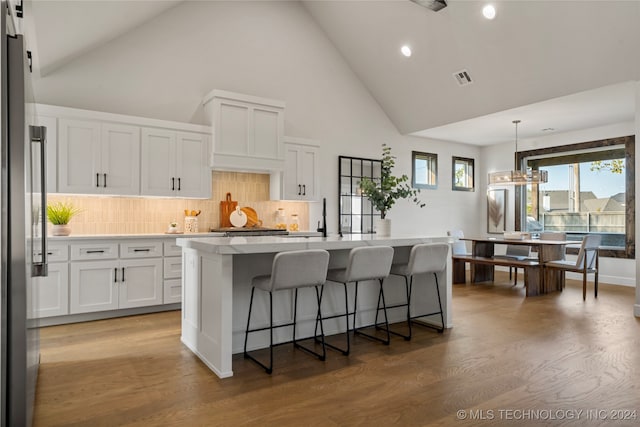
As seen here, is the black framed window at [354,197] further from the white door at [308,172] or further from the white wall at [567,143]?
the white wall at [567,143]

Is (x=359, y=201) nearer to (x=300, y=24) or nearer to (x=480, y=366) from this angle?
(x=300, y=24)

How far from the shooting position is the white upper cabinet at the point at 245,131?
209 inches

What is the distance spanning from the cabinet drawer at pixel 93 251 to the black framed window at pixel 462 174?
260 inches

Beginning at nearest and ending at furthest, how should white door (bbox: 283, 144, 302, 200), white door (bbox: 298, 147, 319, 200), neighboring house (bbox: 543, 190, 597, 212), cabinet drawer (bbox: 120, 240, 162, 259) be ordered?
cabinet drawer (bbox: 120, 240, 162, 259)
white door (bbox: 283, 144, 302, 200)
white door (bbox: 298, 147, 319, 200)
neighboring house (bbox: 543, 190, 597, 212)

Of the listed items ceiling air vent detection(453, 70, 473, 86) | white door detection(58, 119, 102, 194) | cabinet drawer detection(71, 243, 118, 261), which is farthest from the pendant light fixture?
white door detection(58, 119, 102, 194)

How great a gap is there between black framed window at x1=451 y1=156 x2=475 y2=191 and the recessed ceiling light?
3.89 m

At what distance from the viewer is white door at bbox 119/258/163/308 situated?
459cm

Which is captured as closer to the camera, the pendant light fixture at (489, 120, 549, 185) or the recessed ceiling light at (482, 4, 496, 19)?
the recessed ceiling light at (482, 4, 496, 19)

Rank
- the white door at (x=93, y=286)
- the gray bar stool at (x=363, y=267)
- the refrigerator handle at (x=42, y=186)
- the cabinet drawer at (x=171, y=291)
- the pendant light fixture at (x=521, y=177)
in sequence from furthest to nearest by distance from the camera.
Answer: the pendant light fixture at (x=521, y=177) → the cabinet drawer at (x=171, y=291) → the white door at (x=93, y=286) → the gray bar stool at (x=363, y=267) → the refrigerator handle at (x=42, y=186)

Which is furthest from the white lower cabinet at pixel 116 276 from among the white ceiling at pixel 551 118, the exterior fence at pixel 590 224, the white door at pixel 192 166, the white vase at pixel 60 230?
the exterior fence at pixel 590 224

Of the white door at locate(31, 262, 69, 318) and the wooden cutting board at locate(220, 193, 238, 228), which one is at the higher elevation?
the wooden cutting board at locate(220, 193, 238, 228)

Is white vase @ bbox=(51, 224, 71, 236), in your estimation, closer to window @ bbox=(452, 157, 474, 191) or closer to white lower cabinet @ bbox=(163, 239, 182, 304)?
white lower cabinet @ bbox=(163, 239, 182, 304)

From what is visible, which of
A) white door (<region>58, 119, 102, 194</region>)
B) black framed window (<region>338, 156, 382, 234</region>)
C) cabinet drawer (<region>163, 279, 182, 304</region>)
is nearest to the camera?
white door (<region>58, 119, 102, 194</region>)

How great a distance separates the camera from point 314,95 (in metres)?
6.82
